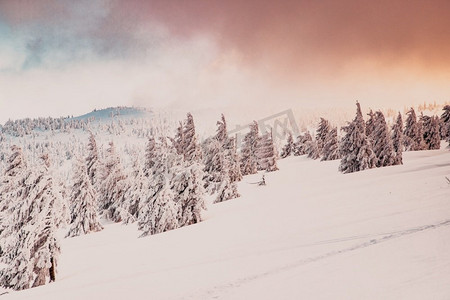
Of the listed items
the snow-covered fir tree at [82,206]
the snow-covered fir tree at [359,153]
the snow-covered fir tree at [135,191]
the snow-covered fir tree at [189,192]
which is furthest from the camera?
the snow-covered fir tree at [359,153]

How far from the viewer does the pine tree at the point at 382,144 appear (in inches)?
1802

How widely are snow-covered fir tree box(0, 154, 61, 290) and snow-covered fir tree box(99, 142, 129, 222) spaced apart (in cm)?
2574

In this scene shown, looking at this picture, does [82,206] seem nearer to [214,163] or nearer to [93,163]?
[93,163]

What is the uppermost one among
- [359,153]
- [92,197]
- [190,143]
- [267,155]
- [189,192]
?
[190,143]

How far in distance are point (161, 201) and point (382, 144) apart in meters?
38.7

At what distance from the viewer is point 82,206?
39.6 metres

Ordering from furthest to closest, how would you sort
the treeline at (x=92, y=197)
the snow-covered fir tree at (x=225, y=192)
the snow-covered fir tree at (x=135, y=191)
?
the snow-covered fir tree at (x=135, y=191) → the snow-covered fir tree at (x=225, y=192) → the treeline at (x=92, y=197)

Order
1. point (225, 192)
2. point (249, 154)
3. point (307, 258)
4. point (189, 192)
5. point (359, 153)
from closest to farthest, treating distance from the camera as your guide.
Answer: point (307, 258)
point (189, 192)
point (225, 192)
point (359, 153)
point (249, 154)

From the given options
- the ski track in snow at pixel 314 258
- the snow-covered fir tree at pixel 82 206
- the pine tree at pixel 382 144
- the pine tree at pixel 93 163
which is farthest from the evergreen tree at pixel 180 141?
the pine tree at pixel 382 144

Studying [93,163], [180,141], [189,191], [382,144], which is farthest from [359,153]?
[93,163]

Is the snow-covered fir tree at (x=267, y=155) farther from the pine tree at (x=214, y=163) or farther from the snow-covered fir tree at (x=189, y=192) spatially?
the snow-covered fir tree at (x=189, y=192)

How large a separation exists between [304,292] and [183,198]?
65.6 ft

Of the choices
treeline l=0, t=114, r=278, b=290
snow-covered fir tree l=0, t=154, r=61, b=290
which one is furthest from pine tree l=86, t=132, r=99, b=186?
snow-covered fir tree l=0, t=154, r=61, b=290

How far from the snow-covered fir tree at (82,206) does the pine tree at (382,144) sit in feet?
146
